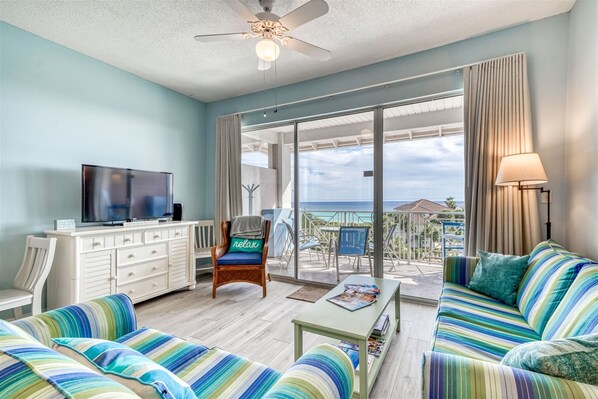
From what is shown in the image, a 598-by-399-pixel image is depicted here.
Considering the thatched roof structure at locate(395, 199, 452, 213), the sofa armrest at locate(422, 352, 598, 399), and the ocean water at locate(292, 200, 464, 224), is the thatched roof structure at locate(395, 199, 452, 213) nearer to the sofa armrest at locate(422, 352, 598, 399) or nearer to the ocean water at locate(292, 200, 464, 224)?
the ocean water at locate(292, 200, 464, 224)

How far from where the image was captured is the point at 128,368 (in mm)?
666

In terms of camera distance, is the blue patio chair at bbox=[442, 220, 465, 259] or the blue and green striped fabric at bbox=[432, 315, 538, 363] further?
the blue patio chair at bbox=[442, 220, 465, 259]

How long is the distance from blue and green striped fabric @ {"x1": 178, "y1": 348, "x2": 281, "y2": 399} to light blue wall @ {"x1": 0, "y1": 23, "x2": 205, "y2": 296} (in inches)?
104

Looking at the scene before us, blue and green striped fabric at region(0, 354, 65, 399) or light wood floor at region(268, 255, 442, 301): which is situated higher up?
blue and green striped fabric at region(0, 354, 65, 399)

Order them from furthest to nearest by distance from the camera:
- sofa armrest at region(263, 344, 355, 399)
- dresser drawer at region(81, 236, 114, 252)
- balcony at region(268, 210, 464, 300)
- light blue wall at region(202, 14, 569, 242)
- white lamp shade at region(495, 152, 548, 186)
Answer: balcony at region(268, 210, 464, 300) < dresser drawer at region(81, 236, 114, 252) < light blue wall at region(202, 14, 569, 242) < white lamp shade at region(495, 152, 548, 186) < sofa armrest at region(263, 344, 355, 399)

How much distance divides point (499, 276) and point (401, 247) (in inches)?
65.5

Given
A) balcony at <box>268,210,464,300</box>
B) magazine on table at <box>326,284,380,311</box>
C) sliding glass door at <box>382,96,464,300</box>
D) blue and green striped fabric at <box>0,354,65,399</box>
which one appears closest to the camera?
blue and green striped fabric at <box>0,354,65,399</box>

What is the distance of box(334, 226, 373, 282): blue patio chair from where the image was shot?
11.4ft

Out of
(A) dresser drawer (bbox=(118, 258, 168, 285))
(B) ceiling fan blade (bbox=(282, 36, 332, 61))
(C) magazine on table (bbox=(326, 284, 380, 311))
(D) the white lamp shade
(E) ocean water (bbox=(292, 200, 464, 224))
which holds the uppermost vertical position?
(B) ceiling fan blade (bbox=(282, 36, 332, 61))

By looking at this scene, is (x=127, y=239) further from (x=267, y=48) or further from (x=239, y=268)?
(x=267, y=48)

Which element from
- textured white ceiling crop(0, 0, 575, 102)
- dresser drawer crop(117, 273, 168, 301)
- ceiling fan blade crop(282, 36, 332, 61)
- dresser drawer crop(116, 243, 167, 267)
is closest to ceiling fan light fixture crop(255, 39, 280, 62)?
ceiling fan blade crop(282, 36, 332, 61)

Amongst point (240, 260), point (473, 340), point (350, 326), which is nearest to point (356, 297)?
point (350, 326)

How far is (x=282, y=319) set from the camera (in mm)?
2660

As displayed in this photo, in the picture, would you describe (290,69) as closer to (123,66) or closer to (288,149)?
(288,149)
